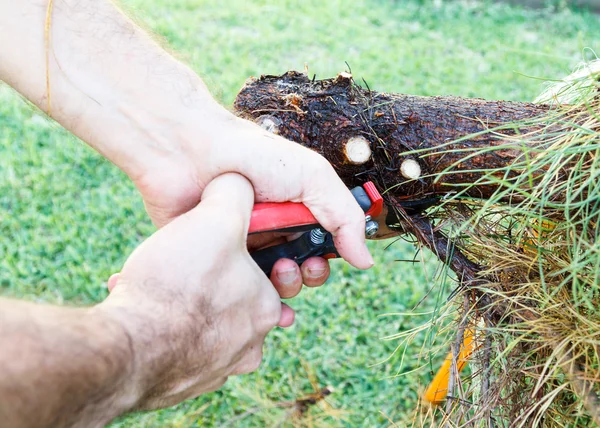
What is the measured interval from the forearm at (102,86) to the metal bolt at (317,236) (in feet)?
1.04

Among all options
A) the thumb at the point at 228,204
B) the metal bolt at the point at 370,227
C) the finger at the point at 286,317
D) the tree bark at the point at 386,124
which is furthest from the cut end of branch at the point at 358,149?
the finger at the point at 286,317

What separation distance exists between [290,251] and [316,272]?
11cm

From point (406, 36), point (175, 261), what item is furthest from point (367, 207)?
point (406, 36)

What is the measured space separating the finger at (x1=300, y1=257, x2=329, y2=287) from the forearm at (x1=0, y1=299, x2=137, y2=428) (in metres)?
0.58

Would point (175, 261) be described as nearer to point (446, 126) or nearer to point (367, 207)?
point (367, 207)

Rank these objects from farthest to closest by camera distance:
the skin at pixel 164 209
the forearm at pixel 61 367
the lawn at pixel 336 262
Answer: the lawn at pixel 336 262, the skin at pixel 164 209, the forearm at pixel 61 367

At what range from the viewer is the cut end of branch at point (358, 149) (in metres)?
1.27

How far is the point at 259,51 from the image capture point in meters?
3.82

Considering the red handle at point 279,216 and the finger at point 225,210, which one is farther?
the red handle at point 279,216

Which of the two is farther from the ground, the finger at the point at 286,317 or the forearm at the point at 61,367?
the forearm at the point at 61,367

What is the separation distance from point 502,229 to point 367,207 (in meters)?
0.33

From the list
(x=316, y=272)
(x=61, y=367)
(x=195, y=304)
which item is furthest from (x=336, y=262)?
(x=61, y=367)

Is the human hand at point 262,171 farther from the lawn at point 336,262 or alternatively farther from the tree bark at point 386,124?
the lawn at point 336,262

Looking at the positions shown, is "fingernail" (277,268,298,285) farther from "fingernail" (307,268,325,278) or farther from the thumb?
the thumb
